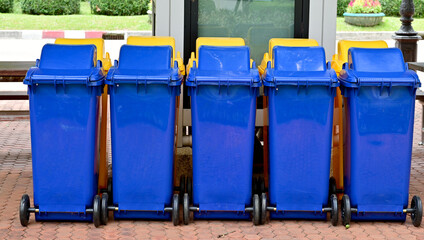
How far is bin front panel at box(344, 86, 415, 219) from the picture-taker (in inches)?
215

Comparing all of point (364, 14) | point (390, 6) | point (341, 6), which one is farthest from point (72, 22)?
point (390, 6)

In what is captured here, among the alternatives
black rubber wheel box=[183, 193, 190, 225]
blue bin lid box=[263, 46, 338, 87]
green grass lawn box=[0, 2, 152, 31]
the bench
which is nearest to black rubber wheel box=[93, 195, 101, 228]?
black rubber wheel box=[183, 193, 190, 225]

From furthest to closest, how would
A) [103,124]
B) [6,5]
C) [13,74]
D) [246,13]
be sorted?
[6,5]
[246,13]
[13,74]
[103,124]

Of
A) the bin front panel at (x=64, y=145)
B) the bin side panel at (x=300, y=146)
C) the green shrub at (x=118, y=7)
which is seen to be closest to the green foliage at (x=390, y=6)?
the green shrub at (x=118, y=7)

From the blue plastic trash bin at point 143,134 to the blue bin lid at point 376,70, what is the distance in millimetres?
1268

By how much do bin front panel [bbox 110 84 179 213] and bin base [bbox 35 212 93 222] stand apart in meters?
0.25

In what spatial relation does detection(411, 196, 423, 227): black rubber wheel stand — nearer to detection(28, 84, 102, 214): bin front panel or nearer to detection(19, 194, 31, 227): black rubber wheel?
detection(28, 84, 102, 214): bin front panel

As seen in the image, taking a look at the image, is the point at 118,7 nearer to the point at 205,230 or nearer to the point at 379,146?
the point at 205,230

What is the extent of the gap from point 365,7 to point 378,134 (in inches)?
821

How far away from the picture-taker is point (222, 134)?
18.2 feet

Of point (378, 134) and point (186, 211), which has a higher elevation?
point (378, 134)

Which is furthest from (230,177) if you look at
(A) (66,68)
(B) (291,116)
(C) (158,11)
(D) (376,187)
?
(C) (158,11)

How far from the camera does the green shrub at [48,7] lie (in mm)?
26188

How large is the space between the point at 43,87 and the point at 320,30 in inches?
117
